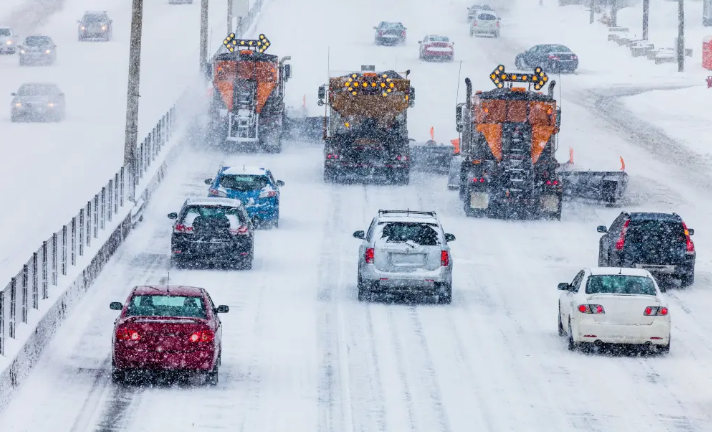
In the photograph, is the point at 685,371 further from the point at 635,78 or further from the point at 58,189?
the point at 635,78

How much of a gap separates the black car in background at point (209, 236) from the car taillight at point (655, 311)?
9661 mm

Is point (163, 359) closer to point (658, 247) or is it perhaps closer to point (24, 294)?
point (24, 294)

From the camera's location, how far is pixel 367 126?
4312cm

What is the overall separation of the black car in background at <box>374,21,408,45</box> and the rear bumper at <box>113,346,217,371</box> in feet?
200

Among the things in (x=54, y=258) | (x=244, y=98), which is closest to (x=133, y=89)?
(x=244, y=98)

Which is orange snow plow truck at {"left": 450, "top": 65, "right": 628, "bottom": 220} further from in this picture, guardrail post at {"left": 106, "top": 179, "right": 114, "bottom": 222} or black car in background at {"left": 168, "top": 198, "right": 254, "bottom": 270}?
black car in background at {"left": 168, "top": 198, "right": 254, "bottom": 270}

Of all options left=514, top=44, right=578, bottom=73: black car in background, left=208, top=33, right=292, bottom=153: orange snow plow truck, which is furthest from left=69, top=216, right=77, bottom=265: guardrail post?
left=514, top=44, right=578, bottom=73: black car in background

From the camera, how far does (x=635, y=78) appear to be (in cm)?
7062

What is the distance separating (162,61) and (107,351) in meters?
54.8

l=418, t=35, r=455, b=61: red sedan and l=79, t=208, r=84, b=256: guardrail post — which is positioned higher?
l=418, t=35, r=455, b=61: red sedan

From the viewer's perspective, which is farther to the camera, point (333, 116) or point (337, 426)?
point (333, 116)

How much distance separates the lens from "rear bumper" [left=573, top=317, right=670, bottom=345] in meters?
23.0

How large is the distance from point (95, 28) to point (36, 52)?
408 inches

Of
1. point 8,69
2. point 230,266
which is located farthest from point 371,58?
point 230,266
